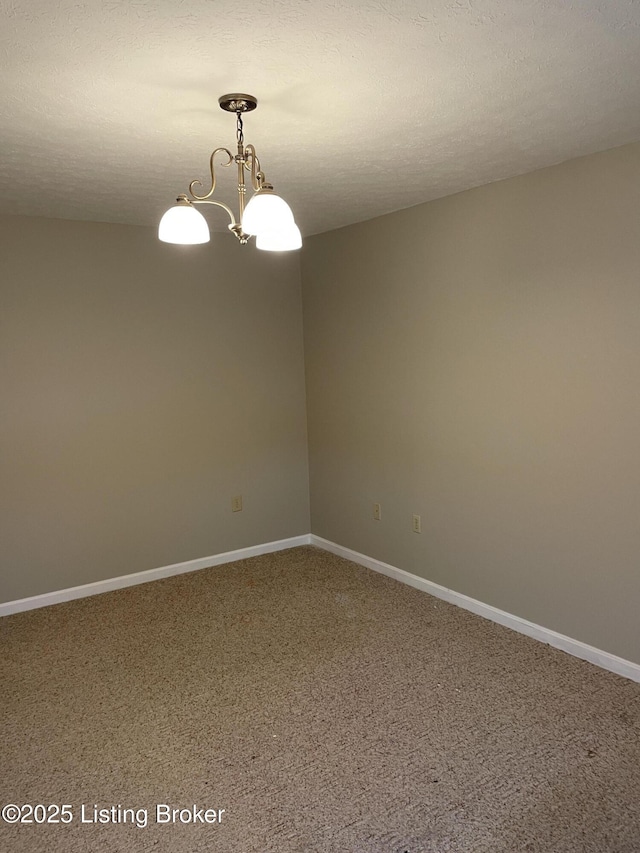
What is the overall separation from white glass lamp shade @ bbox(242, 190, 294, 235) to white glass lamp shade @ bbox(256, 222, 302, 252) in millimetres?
25

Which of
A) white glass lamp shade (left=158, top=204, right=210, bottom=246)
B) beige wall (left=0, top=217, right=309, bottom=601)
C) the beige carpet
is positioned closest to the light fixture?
white glass lamp shade (left=158, top=204, right=210, bottom=246)

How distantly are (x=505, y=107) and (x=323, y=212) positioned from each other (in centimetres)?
177

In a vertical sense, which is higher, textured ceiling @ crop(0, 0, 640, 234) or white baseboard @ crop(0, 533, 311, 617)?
textured ceiling @ crop(0, 0, 640, 234)

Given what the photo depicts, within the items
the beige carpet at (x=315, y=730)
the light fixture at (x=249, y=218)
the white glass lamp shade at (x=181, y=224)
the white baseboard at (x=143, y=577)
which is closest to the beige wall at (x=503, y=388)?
the beige carpet at (x=315, y=730)

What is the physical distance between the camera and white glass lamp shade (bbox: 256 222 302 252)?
6.81 feet

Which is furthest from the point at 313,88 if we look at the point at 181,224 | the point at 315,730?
the point at 315,730

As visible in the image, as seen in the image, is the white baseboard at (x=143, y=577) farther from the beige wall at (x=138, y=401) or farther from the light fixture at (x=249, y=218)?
the light fixture at (x=249, y=218)

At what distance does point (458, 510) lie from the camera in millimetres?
3846

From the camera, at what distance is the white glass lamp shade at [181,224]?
7.38 ft

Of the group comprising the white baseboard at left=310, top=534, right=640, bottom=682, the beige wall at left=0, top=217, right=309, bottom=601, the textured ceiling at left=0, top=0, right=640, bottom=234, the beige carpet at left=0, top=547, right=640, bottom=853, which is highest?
the textured ceiling at left=0, top=0, right=640, bottom=234

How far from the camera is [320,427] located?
4.95m

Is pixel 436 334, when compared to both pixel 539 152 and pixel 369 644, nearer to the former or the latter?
pixel 539 152

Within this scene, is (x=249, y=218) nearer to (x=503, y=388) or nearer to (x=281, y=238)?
(x=281, y=238)

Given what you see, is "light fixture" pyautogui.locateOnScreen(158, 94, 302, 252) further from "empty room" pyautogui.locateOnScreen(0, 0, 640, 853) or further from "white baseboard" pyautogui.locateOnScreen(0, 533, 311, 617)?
"white baseboard" pyautogui.locateOnScreen(0, 533, 311, 617)
